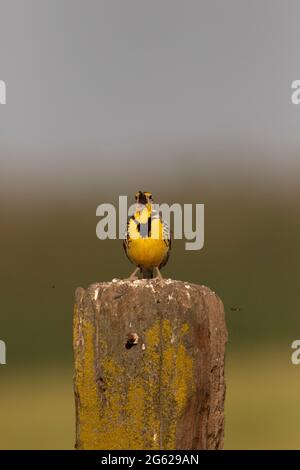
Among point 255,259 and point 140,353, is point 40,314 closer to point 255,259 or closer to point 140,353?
point 255,259

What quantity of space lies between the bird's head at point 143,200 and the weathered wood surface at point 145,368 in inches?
83.9

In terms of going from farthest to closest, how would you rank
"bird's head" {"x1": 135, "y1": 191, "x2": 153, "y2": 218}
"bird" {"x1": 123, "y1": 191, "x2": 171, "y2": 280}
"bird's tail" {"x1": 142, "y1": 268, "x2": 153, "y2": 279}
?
"bird's tail" {"x1": 142, "y1": 268, "x2": 153, "y2": 279} → "bird" {"x1": 123, "y1": 191, "x2": 171, "y2": 280} → "bird's head" {"x1": 135, "y1": 191, "x2": 153, "y2": 218}

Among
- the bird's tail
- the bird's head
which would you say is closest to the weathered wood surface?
the bird's head

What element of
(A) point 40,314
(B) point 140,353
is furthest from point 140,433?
(A) point 40,314

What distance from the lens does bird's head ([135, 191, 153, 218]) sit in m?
5.50

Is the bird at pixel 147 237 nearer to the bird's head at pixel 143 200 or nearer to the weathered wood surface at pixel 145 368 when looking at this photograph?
the bird's head at pixel 143 200

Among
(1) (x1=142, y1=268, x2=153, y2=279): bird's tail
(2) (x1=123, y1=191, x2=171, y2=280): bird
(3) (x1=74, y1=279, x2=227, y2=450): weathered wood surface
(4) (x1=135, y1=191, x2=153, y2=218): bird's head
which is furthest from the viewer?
(1) (x1=142, y1=268, x2=153, y2=279): bird's tail

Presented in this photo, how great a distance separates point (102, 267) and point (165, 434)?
21.8ft

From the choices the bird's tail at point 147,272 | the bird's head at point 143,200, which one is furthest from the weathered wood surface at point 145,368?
the bird's tail at point 147,272

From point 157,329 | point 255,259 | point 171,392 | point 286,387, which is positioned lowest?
point 286,387

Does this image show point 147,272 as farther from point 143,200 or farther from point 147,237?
point 143,200

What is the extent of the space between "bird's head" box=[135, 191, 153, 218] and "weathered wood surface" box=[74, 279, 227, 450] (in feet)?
6.99

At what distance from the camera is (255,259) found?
506 inches

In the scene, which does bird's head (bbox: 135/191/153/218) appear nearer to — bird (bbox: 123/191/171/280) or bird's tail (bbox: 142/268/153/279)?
bird (bbox: 123/191/171/280)
